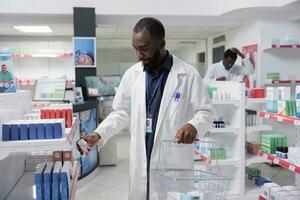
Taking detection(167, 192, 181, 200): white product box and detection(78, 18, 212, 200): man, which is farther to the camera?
detection(78, 18, 212, 200): man

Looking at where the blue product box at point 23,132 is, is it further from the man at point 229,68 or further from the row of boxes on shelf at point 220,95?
the man at point 229,68

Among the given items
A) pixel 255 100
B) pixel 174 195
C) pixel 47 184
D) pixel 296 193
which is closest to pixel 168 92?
pixel 174 195

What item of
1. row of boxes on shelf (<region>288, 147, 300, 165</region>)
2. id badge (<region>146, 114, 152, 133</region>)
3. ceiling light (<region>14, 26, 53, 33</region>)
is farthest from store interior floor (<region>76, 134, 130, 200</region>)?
ceiling light (<region>14, 26, 53, 33</region>)

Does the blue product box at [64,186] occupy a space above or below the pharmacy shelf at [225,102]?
below

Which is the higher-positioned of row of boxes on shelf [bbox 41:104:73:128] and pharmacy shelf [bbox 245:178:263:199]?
row of boxes on shelf [bbox 41:104:73:128]

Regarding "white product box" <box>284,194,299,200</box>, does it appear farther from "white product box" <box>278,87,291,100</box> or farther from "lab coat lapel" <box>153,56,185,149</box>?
"lab coat lapel" <box>153,56,185,149</box>

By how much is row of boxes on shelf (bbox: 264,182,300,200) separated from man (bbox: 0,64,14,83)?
264 centimetres

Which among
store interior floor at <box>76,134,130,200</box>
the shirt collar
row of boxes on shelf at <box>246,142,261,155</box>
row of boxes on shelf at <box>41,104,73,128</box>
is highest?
the shirt collar

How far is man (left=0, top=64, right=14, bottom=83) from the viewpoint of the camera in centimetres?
196

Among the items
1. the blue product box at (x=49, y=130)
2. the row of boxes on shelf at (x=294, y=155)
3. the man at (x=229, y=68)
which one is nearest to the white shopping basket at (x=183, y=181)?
the blue product box at (x=49, y=130)

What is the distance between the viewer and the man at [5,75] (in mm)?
1956

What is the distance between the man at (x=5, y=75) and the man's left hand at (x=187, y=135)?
1085 millimetres

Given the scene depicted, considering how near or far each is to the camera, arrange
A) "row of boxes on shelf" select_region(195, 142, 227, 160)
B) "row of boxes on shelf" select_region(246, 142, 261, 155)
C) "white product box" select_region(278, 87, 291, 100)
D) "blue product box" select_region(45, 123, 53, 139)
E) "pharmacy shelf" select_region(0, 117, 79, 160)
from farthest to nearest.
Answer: "row of boxes on shelf" select_region(246, 142, 261, 155), "row of boxes on shelf" select_region(195, 142, 227, 160), "white product box" select_region(278, 87, 291, 100), "blue product box" select_region(45, 123, 53, 139), "pharmacy shelf" select_region(0, 117, 79, 160)

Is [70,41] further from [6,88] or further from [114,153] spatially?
[6,88]
